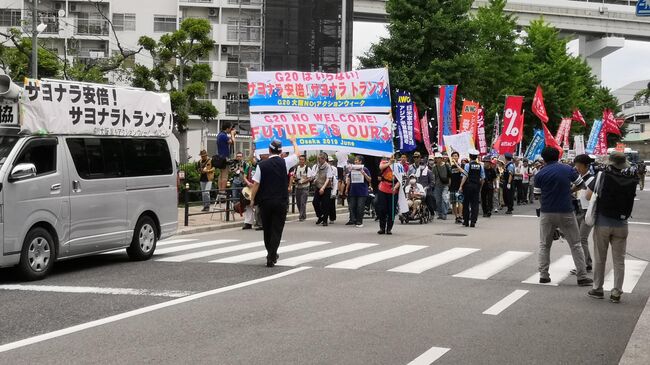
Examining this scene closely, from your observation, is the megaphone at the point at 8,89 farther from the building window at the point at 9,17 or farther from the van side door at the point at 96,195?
the building window at the point at 9,17

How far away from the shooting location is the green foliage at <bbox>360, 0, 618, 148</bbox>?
37.6 meters

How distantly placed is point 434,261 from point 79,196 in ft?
19.0

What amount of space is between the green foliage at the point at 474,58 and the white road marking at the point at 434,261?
78.6ft

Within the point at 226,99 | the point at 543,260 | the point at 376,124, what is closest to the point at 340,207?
the point at 376,124

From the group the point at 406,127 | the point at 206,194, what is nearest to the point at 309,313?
the point at 206,194

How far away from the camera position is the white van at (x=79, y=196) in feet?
31.6

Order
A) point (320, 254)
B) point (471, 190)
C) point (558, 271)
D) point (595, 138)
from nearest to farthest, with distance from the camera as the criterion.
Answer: point (558, 271), point (320, 254), point (471, 190), point (595, 138)

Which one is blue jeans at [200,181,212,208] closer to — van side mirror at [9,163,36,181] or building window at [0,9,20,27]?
van side mirror at [9,163,36,181]

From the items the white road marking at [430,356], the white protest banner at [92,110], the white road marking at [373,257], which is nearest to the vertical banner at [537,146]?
the white road marking at [373,257]

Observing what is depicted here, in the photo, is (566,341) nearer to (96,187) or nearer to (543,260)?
(543,260)

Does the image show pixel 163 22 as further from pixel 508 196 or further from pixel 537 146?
pixel 508 196

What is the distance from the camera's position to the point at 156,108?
1262 cm

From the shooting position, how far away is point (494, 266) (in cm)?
1195

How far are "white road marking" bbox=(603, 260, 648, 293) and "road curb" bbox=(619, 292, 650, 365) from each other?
2.31 m
